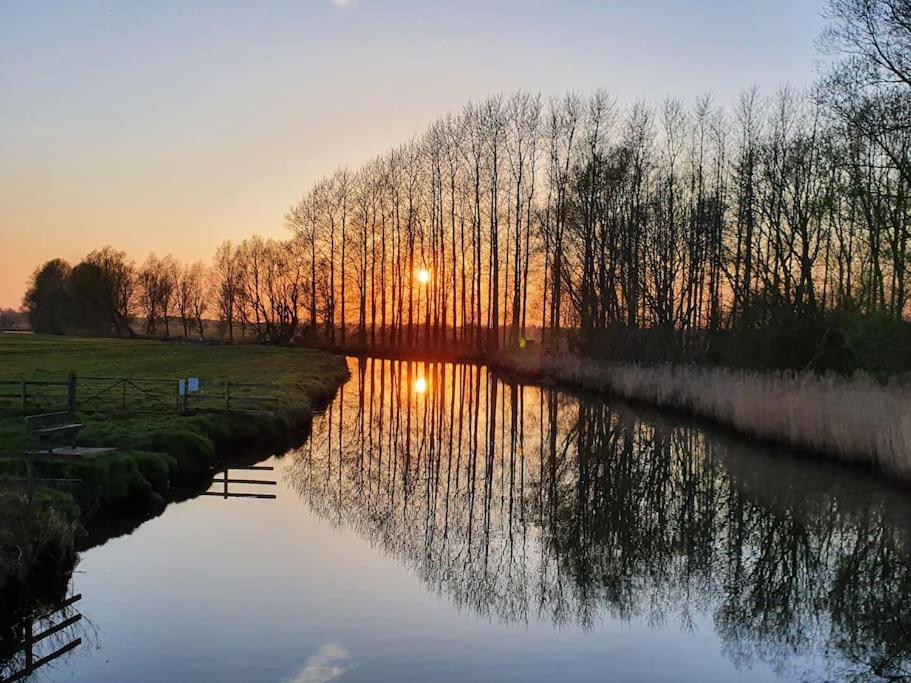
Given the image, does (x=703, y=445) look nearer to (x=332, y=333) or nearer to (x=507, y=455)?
(x=507, y=455)

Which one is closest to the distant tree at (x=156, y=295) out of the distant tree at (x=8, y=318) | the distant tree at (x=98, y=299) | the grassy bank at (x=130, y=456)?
the distant tree at (x=98, y=299)

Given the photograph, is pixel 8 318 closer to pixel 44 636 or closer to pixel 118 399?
pixel 118 399

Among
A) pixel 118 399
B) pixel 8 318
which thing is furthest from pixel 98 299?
pixel 118 399

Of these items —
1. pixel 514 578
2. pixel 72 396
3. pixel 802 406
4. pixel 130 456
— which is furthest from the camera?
pixel 72 396

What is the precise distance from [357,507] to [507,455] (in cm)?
598

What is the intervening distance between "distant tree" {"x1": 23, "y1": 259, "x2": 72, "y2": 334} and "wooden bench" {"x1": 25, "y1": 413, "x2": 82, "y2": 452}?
83.7 m

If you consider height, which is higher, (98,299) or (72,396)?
(98,299)

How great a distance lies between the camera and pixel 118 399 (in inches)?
842

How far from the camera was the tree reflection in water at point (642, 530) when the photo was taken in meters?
8.80

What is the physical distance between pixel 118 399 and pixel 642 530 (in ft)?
50.3

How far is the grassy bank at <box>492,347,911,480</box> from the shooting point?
594 inches

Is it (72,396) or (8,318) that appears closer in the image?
(72,396)

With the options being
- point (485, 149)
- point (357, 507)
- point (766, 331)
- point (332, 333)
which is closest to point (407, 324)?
point (332, 333)

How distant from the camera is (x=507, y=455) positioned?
19250 millimetres
